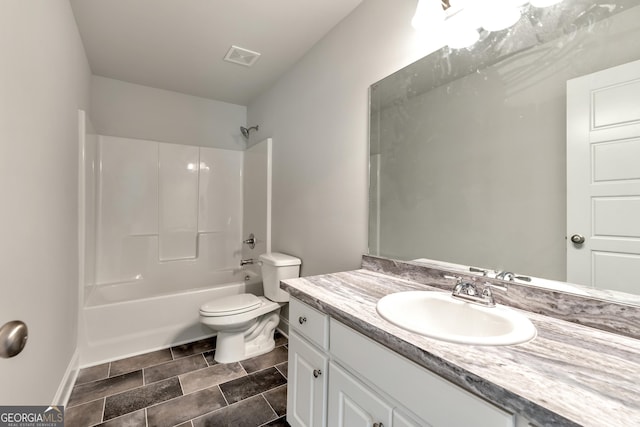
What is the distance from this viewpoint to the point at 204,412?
59.4 inches

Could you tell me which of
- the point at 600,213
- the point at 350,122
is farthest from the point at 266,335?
the point at 600,213

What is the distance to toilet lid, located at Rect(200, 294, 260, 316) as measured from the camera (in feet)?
6.36

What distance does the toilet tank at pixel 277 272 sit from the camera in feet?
7.09

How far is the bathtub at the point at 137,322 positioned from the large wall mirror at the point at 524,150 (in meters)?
1.75

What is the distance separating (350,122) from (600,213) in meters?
1.26

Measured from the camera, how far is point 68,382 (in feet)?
5.39

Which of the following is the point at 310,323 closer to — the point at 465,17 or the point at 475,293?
the point at 475,293

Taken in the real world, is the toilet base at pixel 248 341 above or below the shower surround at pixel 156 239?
below

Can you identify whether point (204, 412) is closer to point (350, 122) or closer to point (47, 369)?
point (47, 369)

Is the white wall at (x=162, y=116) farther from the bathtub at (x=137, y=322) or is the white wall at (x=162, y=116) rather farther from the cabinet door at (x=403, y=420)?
the cabinet door at (x=403, y=420)

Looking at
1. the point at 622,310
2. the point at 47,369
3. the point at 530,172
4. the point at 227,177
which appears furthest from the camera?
the point at 227,177

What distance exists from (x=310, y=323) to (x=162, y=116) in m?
2.85

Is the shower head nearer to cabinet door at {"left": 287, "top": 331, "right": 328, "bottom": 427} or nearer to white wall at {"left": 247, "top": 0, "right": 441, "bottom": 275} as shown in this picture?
white wall at {"left": 247, "top": 0, "right": 441, "bottom": 275}

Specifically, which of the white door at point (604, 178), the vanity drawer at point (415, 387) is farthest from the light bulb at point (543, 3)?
the vanity drawer at point (415, 387)
